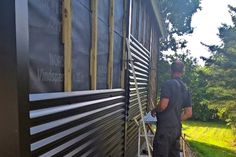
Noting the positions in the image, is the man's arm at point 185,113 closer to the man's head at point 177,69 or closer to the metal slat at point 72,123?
the man's head at point 177,69

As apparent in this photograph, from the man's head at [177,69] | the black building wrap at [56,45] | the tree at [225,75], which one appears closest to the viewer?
the black building wrap at [56,45]

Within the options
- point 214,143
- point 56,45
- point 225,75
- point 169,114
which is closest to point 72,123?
point 56,45

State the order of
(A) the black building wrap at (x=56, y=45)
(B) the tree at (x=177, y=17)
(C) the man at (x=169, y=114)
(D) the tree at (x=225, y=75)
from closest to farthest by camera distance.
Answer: (A) the black building wrap at (x=56, y=45) → (C) the man at (x=169, y=114) → (D) the tree at (x=225, y=75) → (B) the tree at (x=177, y=17)

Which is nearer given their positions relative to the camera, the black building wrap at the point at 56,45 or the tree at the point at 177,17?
the black building wrap at the point at 56,45

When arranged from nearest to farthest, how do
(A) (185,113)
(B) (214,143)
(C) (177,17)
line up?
(A) (185,113)
(B) (214,143)
(C) (177,17)

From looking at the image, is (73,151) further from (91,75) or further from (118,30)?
(118,30)

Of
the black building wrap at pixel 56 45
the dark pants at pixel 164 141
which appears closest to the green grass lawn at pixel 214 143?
the dark pants at pixel 164 141

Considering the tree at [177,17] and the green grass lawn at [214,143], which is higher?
the tree at [177,17]

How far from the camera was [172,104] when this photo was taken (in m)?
3.51

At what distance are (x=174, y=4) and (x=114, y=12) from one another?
15.6 meters

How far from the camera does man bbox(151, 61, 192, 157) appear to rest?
3469 mm

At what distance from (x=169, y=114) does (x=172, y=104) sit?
134 mm

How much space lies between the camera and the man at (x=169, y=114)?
347 cm

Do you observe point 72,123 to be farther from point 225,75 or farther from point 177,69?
point 225,75
